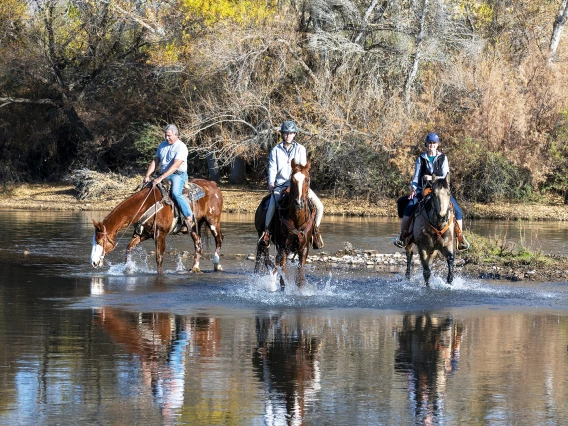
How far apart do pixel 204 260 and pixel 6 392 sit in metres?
12.8

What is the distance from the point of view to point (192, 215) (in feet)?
64.4

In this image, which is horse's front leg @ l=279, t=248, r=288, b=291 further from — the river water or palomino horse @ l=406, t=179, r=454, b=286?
palomino horse @ l=406, t=179, r=454, b=286

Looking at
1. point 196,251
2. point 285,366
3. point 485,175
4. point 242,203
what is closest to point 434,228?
point 196,251

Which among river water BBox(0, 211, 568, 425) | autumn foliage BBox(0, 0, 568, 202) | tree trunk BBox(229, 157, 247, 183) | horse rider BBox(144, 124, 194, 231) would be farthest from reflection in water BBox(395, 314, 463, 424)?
tree trunk BBox(229, 157, 247, 183)

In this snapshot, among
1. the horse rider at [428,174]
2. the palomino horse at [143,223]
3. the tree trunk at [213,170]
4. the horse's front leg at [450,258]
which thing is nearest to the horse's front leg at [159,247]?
the palomino horse at [143,223]

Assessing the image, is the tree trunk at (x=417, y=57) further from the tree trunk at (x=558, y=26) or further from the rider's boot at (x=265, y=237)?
the rider's boot at (x=265, y=237)

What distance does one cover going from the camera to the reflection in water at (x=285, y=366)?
8548 mm

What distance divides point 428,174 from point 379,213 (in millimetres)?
20193

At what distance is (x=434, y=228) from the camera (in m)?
16.8

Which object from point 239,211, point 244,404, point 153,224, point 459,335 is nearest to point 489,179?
point 239,211

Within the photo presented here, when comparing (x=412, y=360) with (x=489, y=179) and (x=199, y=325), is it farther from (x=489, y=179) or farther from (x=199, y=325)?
(x=489, y=179)

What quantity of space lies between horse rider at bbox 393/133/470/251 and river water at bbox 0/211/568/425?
919 mm

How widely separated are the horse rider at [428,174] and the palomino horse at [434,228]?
13.5 inches

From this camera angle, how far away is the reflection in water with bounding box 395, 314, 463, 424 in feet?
28.8
